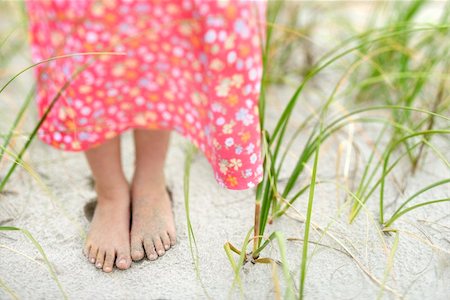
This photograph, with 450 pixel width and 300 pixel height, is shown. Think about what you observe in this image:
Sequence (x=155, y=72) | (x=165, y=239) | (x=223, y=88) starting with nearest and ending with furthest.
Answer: (x=223, y=88)
(x=155, y=72)
(x=165, y=239)

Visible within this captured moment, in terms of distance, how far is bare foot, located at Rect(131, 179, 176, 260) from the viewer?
3.65 feet

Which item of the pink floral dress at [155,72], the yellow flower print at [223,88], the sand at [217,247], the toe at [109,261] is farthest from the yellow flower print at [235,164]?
the toe at [109,261]

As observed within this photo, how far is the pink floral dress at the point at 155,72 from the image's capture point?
2.88ft

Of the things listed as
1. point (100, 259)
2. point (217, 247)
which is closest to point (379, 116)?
point (217, 247)

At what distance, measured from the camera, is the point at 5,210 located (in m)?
1.21

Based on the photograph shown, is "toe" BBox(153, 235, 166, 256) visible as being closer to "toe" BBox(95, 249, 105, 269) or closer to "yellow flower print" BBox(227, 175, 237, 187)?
"toe" BBox(95, 249, 105, 269)

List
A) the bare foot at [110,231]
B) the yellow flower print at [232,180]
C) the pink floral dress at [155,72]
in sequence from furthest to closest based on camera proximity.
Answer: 1. the bare foot at [110,231]
2. the yellow flower print at [232,180]
3. the pink floral dress at [155,72]

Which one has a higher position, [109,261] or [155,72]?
[155,72]

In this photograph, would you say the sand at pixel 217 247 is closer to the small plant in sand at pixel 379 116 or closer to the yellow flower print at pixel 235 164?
the small plant in sand at pixel 379 116

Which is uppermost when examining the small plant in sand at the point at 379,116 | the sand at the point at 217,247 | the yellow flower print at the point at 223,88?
the yellow flower print at the point at 223,88

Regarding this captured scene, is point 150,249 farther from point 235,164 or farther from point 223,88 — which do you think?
point 223,88

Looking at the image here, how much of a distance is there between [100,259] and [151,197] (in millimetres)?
207

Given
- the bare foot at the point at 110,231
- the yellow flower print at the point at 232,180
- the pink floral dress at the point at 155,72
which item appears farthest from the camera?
the bare foot at the point at 110,231

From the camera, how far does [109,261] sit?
3.53 feet
